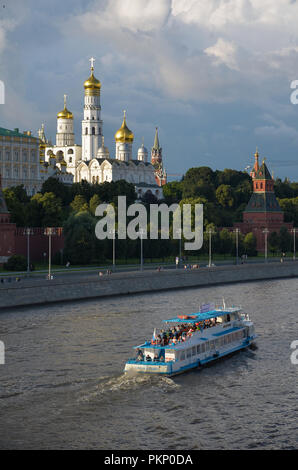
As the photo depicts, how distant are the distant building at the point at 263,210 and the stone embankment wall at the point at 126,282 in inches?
1243

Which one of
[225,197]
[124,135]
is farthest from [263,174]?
[124,135]

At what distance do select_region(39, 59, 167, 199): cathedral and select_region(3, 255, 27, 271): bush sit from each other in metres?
76.9

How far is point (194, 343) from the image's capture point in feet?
123

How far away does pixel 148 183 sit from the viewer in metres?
160

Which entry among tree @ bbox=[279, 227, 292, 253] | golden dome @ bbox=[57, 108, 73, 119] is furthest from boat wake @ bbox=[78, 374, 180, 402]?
golden dome @ bbox=[57, 108, 73, 119]

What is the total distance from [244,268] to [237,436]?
5356 centimetres

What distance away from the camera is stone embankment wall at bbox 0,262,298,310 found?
54.8 meters

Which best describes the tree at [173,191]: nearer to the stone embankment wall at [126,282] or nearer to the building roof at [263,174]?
the building roof at [263,174]

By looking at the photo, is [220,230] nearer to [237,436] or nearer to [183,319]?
[183,319]

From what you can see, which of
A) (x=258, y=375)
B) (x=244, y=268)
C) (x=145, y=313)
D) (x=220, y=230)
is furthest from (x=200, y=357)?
(x=220, y=230)

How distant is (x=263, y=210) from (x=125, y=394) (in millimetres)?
91949

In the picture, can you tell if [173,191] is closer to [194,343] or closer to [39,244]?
[39,244]

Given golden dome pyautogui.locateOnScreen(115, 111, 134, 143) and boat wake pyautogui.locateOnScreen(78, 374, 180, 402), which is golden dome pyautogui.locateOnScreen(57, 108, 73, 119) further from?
boat wake pyautogui.locateOnScreen(78, 374, 180, 402)

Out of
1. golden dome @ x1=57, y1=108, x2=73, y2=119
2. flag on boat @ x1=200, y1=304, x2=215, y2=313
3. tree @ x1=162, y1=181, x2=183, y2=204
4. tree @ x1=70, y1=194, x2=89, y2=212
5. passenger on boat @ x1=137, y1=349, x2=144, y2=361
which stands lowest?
passenger on boat @ x1=137, y1=349, x2=144, y2=361
